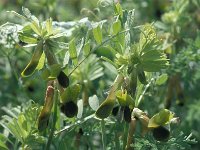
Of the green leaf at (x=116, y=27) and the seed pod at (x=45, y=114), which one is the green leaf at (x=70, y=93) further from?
the green leaf at (x=116, y=27)

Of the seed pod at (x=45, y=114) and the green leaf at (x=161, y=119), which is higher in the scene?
the seed pod at (x=45, y=114)

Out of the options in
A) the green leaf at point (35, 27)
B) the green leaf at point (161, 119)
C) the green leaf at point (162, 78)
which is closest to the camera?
the green leaf at point (161, 119)

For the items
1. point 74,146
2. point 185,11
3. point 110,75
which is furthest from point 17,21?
point 74,146

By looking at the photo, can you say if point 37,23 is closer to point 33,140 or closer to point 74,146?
point 33,140

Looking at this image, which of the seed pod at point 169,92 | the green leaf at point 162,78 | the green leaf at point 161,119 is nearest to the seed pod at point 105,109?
the green leaf at point 161,119

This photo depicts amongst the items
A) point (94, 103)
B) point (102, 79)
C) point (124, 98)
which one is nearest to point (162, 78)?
point (94, 103)

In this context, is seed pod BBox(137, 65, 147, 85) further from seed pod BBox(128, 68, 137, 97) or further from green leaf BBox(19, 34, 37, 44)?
green leaf BBox(19, 34, 37, 44)

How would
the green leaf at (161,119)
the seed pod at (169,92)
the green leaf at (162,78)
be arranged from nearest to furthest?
1. the green leaf at (161,119)
2. the green leaf at (162,78)
3. the seed pod at (169,92)

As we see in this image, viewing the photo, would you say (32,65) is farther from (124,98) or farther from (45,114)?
(124,98)
